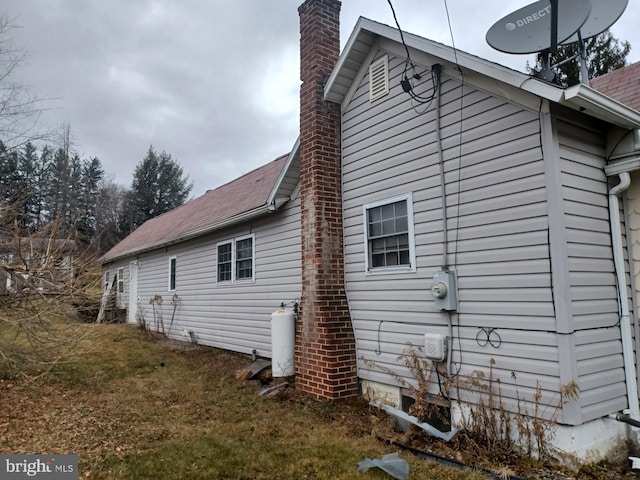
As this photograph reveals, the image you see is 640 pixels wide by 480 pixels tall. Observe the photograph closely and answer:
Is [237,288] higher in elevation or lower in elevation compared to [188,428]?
higher

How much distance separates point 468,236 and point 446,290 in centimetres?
66

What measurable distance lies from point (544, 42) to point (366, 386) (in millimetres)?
4873

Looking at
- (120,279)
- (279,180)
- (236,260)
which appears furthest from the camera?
(120,279)

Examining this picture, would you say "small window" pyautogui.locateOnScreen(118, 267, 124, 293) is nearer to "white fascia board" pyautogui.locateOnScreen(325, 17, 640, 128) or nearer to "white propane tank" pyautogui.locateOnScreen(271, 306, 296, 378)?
"white propane tank" pyautogui.locateOnScreen(271, 306, 296, 378)

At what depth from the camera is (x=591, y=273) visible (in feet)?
13.7

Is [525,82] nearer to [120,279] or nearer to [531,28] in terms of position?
[531,28]

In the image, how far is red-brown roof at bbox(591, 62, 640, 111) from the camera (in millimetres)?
5055

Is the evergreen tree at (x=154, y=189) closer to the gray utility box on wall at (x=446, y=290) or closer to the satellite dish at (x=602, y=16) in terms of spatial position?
the gray utility box on wall at (x=446, y=290)

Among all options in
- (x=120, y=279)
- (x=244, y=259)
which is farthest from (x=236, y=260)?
(x=120, y=279)

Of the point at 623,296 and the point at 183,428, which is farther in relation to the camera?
the point at 183,428

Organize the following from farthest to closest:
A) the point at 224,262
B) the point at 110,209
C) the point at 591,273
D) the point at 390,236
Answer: the point at 110,209, the point at 224,262, the point at 390,236, the point at 591,273

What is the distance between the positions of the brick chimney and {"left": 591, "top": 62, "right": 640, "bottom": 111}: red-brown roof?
12.4 feet

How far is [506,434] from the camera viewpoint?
4180 millimetres

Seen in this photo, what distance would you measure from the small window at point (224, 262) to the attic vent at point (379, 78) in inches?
216
